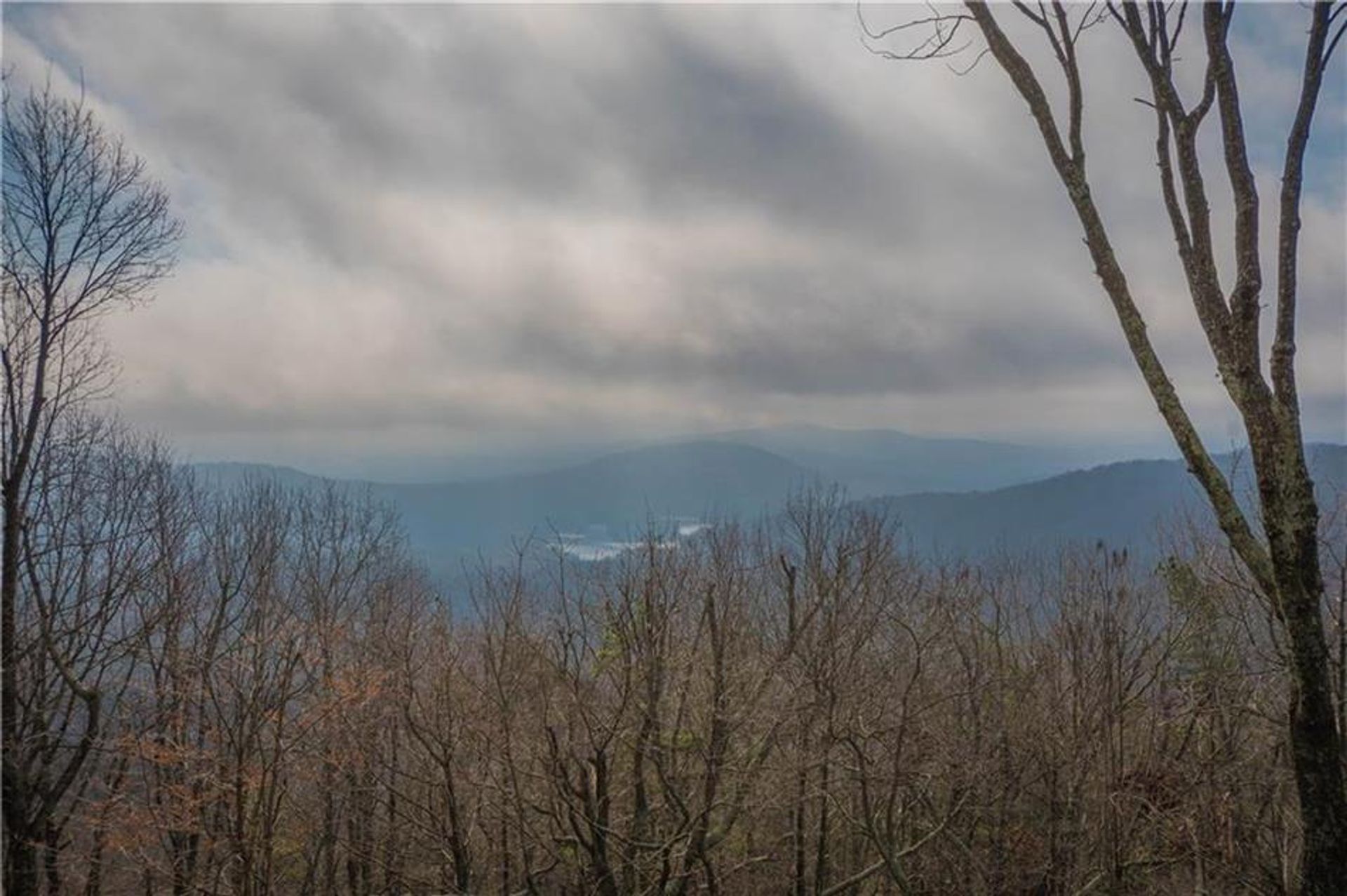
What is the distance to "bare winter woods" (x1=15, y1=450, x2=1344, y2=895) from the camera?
43.6 ft

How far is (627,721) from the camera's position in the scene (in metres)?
13.8

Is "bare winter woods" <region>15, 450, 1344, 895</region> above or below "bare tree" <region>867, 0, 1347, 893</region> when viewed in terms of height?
below

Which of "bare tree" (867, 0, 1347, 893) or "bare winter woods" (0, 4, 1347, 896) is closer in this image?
"bare tree" (867, 0, 1347, 893)

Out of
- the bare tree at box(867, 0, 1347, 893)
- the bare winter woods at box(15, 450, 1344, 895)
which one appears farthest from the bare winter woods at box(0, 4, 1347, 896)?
the bare tree at box(867, 0, 1347, 893)

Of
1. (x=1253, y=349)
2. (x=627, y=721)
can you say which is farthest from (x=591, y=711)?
(x=1253, y=349)

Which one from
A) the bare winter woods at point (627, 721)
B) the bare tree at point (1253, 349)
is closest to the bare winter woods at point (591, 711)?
the bare winter woods at point (627, 721)

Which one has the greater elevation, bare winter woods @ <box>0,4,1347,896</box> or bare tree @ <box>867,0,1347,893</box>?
bare tree @ <box>867,0,1347,893</box>

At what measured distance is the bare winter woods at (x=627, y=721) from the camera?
43.6ft

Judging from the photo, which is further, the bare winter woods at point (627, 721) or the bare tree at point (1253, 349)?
the bare winter woods at point (627, 721)

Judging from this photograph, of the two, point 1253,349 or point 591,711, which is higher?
point 1253,349

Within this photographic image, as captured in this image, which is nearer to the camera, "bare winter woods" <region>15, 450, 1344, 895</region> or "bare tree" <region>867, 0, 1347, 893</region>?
"bare tree" <region>867, 0, 1347, 893</region>

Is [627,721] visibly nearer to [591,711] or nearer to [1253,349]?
[591,711]

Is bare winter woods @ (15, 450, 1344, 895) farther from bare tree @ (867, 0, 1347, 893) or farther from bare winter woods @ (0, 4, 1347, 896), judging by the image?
bare tree @ (867, 0, 1347, 893)

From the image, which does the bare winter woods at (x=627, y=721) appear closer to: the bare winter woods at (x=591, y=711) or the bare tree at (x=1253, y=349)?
the bare winter woods at (x=591, y=711)
